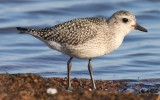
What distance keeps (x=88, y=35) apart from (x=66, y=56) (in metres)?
5.96

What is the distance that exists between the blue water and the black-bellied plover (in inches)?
111

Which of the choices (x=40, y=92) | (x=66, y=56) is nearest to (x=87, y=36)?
(x=40, y=92)

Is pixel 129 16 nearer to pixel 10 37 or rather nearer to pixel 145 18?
pixel 10 37

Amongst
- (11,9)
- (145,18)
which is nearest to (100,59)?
(145,18)

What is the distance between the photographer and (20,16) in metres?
19.8

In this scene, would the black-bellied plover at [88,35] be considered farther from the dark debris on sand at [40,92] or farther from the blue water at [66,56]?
the blue water at [66,56]

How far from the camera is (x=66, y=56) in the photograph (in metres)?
15.0

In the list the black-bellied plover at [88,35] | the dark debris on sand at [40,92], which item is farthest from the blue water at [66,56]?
the dark debris on sand at [40,92]

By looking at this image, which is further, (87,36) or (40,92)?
(87,36)

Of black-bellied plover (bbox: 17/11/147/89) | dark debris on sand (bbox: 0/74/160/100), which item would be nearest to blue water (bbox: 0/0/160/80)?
black-bellied plover (bbox: 17/11/147/89)

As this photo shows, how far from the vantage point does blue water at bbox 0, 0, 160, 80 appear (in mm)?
12906

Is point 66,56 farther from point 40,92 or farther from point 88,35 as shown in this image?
point 40,92

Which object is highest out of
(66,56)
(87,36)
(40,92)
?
(87,36)

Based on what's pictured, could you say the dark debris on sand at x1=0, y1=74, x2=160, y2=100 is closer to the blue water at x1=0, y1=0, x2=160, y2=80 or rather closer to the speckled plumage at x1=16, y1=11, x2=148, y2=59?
the speckled plumage at x1=16, y1=11, x2=148, y2=59
